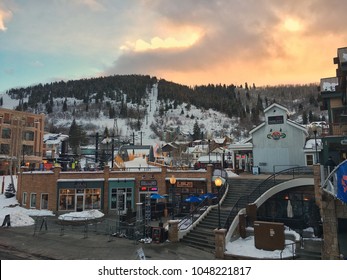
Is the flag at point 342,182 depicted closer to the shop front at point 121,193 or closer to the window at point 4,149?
the shop front at point 121,193

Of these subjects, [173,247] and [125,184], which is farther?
[125,184]

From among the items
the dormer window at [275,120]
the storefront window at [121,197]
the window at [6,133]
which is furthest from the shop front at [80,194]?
the window at [6,133]

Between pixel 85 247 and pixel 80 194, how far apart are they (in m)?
13.3

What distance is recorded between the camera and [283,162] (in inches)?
1210

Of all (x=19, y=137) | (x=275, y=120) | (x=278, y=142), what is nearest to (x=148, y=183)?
(x=278, y=142)

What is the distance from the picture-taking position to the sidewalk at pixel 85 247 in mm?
14367

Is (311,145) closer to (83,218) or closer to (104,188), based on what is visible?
(104,188)

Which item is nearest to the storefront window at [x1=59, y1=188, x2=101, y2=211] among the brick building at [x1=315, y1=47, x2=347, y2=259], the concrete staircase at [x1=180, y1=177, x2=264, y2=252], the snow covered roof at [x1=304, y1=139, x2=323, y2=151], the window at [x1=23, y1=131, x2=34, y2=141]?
the concrete staircase at [x1=180, y1=177, x2=264, y2=252]

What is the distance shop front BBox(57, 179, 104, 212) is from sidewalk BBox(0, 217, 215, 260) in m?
8.92

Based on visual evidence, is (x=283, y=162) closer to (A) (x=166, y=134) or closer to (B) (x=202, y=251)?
(B) (x=202, y=251)

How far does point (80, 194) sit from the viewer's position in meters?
28.4

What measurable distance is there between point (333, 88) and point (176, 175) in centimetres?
1684
